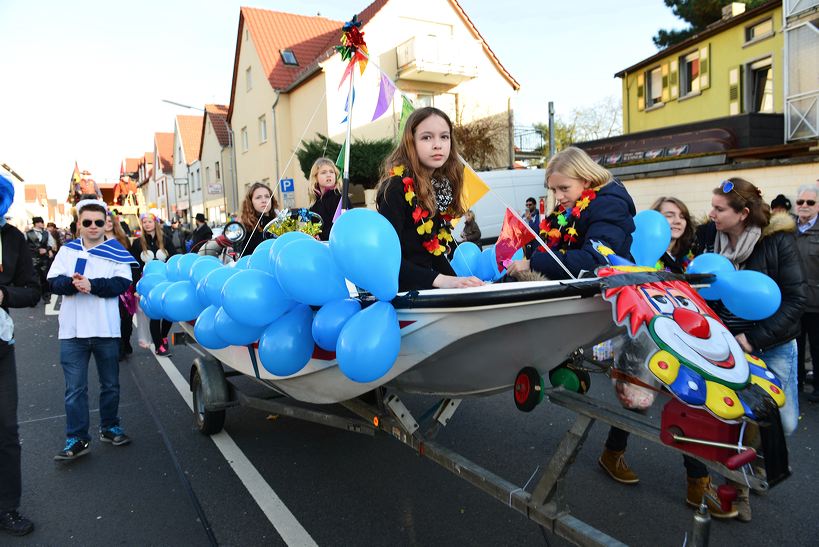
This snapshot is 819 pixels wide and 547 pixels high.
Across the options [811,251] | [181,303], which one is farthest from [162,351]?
[811,251]

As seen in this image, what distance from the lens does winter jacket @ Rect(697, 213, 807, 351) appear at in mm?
2982

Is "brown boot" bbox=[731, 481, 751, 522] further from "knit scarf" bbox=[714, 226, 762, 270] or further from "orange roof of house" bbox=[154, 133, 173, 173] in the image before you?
"orange roof of house" bbox=[154, 133, 173, 173]

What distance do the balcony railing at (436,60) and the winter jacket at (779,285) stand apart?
21.9m

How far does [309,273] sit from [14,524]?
2452 mm

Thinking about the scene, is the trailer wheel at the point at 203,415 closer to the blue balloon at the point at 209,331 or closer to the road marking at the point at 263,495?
the road marking at the point at 263,495

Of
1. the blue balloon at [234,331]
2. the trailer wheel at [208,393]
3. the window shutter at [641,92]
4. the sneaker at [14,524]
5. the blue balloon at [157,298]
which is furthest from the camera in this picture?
the window shutter at [641,92]

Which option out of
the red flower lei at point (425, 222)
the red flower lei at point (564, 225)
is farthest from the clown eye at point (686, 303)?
the red flower lei at point (425, 222)

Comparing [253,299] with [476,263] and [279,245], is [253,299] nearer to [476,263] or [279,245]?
[279,245]

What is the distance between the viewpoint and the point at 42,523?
346 cm

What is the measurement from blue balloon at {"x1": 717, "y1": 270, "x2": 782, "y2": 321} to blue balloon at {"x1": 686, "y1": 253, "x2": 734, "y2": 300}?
0.02m

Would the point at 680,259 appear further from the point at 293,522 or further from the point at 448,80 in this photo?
the point at 448,80

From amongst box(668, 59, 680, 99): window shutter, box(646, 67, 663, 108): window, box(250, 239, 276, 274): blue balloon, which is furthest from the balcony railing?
box(250, 239, 276, 274): blue balloon

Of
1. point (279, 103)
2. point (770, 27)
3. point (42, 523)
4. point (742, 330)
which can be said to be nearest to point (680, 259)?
point (742, 330)

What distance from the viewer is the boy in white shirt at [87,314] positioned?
4.39 metres
